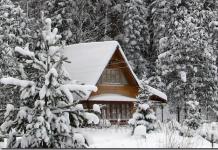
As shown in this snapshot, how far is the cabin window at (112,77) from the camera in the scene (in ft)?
116

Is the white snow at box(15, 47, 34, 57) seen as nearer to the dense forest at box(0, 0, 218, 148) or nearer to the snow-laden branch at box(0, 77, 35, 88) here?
the dense forest at box(0, 0, 218, 148)

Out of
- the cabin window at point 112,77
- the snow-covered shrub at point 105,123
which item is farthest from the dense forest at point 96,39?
the snow-covered shrub at point 105,123

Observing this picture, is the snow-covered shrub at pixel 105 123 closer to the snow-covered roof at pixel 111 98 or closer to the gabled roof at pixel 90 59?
the snow-covered roof at pixel 111 98

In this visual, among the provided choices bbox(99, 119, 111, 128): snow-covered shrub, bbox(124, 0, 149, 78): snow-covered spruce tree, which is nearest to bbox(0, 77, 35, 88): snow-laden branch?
bbox(99, 119, 111, 128): snow-covered shrub

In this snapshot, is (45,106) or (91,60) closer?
(45,106)

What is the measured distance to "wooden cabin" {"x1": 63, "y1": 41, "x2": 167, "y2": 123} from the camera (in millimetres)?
33953

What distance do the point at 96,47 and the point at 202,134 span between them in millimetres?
16782

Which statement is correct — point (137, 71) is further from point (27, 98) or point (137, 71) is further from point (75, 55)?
point (27, 98)

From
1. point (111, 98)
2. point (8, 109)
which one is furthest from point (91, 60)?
point (8, 109)

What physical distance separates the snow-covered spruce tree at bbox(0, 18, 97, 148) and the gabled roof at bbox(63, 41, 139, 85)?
20.5 meters

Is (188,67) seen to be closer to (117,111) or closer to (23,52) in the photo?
(117,111)

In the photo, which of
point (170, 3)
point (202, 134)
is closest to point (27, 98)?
point (202, 134)

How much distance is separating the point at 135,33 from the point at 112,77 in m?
14.8

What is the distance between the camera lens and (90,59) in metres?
36.0
